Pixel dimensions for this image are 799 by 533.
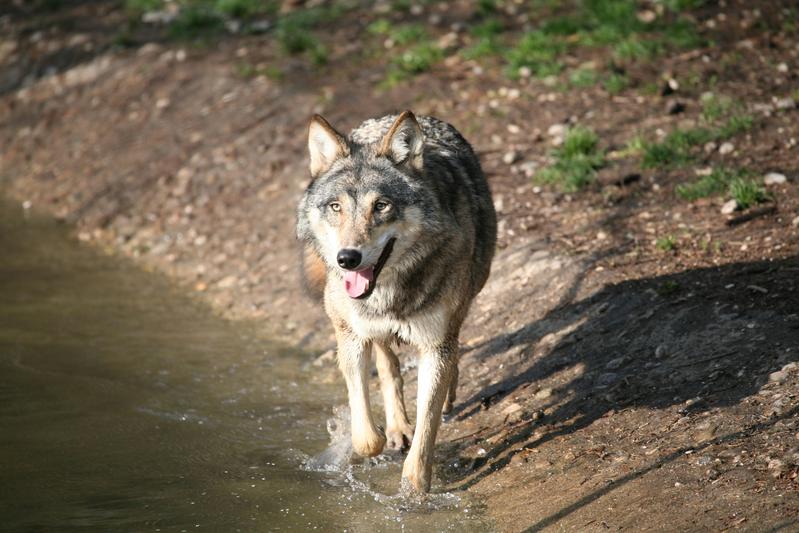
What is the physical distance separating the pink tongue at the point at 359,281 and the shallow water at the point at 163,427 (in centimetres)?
133

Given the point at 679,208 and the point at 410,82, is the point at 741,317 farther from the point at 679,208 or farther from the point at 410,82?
the point at 410,82

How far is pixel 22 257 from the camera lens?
10.4 metres

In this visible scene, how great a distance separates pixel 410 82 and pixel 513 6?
2.45 m

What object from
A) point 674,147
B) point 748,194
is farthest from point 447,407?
point 674,147

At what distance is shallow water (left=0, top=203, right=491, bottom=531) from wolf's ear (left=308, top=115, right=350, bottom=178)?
6.25ft

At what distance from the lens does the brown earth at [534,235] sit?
5.51 m

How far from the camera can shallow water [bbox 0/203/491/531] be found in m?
5.49

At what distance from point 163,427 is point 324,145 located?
2387 mm

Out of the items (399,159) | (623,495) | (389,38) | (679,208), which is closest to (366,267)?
(399,159)

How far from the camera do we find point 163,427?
6.72 metres

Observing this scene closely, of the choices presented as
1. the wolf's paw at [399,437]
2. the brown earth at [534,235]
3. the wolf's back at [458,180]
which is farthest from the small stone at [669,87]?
the wolf's paw at [399,437]

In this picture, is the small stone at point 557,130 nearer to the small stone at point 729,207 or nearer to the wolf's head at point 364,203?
the small stone at point 729,207

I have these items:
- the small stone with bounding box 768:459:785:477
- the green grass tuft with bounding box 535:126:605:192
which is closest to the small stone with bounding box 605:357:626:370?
the small stone with bounding box 768:459:785:477

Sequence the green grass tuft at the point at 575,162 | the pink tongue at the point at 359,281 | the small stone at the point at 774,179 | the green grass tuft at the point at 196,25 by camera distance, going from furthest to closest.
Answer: the green grass tuft at the point at 196,25
the green grass tuft at the point at 575,162
the small stone at the point at 774,179
the pink tongue at the point at 359,281
